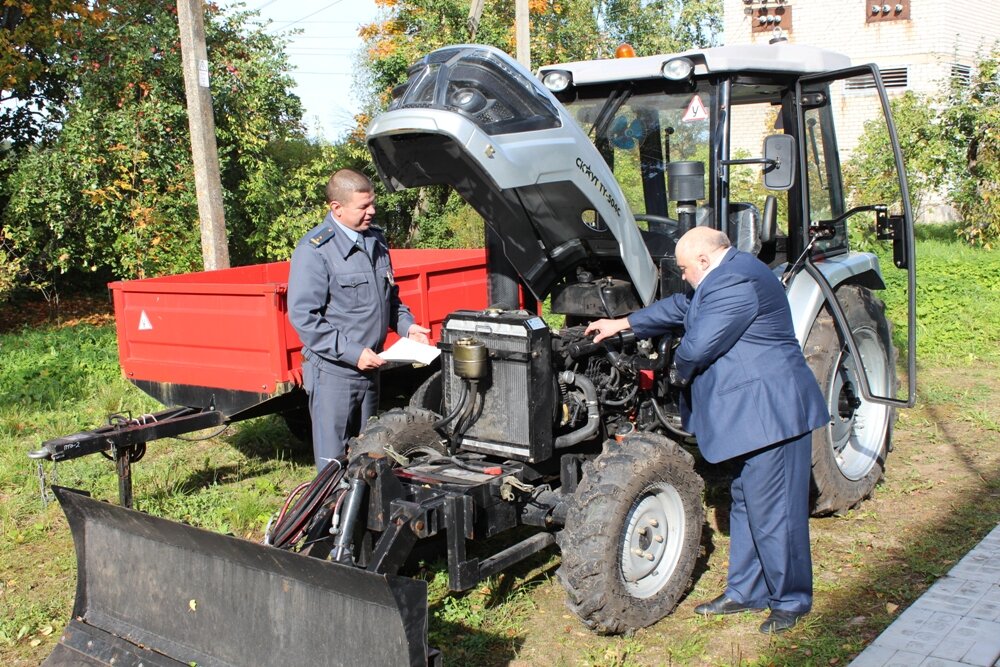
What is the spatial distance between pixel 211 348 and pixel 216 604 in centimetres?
246

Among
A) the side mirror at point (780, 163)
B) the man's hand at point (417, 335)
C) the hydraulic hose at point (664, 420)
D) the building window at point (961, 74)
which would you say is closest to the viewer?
the side mirror at point (780, 163)

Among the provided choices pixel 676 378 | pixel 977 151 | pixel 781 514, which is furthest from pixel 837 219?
pixel 977 151

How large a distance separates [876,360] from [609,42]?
2217 cm

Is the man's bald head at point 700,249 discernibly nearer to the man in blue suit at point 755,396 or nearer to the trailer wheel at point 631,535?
the man in blue suit at point 755,396

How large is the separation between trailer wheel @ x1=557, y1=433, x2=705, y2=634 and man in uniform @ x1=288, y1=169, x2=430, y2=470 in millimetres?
1329

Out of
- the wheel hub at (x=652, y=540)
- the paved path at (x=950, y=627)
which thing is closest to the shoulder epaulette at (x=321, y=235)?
the wheel hub at (x=652, y=540)

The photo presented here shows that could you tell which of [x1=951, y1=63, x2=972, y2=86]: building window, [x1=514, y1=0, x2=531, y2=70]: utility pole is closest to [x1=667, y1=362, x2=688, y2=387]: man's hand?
[x1=514, y1=0, x2=531, y2=70]: utility pole

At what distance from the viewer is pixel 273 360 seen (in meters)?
5.41

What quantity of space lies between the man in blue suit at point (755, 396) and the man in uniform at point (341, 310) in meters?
1.50

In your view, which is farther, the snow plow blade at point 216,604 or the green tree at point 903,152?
the green tree at point 903,152

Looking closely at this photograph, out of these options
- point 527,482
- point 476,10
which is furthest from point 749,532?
point 476,10

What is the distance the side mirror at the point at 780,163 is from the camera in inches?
173

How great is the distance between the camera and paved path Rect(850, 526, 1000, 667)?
3.75 meters

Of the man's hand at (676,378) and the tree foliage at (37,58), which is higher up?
the tree foliage at (37,58)
